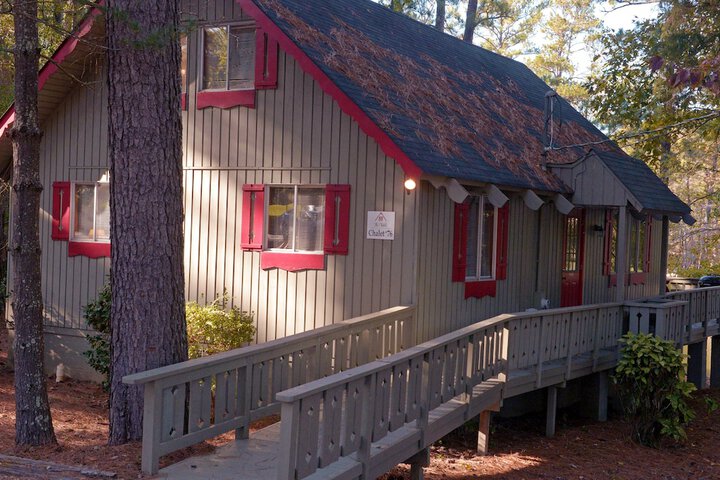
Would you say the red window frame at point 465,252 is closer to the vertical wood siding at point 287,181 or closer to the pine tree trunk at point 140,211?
the vertical wood siding at point 287,181

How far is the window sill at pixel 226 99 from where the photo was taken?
41.6 feet

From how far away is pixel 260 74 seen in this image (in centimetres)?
1253

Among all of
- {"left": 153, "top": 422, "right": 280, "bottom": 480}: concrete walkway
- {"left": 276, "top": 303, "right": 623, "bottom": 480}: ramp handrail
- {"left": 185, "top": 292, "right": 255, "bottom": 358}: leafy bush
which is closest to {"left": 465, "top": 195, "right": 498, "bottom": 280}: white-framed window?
{"left": 276, "top": 303, "right": 623, "bottom": 480}: ramp handrail

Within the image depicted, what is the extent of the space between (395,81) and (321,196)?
2.25m

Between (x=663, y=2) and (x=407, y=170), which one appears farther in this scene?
(x=663, y=2)

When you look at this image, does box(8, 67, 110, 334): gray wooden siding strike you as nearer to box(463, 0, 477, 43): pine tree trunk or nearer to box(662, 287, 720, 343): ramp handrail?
box(662, 287, 720, 343): ramp handrail

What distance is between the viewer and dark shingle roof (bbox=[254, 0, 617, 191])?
11891mm

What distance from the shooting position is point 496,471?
1079 centimetres

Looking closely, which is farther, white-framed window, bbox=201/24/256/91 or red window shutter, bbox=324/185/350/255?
white-framed window, bbox=201/24/256/91

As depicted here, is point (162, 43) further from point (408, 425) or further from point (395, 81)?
point (395, 81)

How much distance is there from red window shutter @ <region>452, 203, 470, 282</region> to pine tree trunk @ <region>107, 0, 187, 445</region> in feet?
16.1

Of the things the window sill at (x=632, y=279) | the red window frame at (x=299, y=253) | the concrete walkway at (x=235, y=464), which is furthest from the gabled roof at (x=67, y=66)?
the window sill at (x=632, y=279)

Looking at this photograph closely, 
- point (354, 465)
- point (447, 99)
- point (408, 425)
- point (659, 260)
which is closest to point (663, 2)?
point (659, 260)

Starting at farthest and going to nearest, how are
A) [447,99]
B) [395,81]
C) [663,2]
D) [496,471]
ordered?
1. [663,2]
2. [447,99]
3. [395,81]
4. [496,471]
